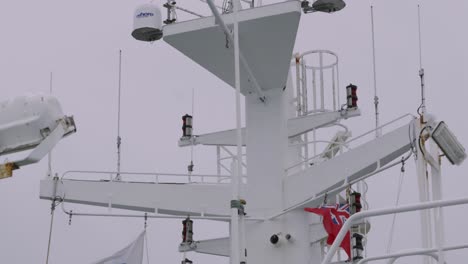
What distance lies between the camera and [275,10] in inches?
564

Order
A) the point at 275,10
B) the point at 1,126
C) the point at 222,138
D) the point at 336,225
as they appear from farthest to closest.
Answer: the point at 222,138 → the point at 336,225 → the point at 275,10 → the point at 1,126

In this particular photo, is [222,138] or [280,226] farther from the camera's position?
[222,138]

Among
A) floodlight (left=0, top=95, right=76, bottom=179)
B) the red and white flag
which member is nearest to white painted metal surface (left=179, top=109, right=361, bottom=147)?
the red and white flag

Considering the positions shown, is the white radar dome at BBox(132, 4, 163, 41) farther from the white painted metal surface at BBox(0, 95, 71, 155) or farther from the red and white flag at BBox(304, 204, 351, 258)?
the white painted metal surface at BBox(0, 95, 71, 155)

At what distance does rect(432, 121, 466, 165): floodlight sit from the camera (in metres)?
11.9

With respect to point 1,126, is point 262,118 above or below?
above

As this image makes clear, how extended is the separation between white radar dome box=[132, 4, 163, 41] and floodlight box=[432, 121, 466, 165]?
4954 millimetres

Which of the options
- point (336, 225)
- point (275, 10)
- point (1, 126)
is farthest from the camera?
point (336, 225)

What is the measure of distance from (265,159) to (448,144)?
444cm

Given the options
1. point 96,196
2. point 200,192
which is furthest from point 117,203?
point 200,192

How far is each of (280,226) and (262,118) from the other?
1.86 metres

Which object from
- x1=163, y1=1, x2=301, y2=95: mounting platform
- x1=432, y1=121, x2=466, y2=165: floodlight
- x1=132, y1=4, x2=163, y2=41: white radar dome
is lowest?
x1=432, y1=121, x2=466, y2=165: floodlight

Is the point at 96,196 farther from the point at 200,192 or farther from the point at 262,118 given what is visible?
the point at 262,118

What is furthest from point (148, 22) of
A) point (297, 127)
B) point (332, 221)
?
point (332, 221)
